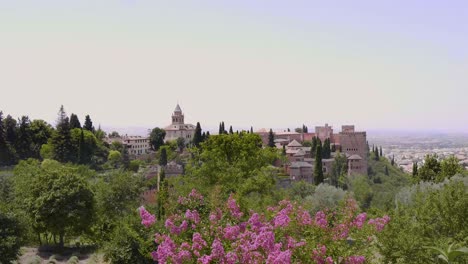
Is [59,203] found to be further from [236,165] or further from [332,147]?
[332,147]

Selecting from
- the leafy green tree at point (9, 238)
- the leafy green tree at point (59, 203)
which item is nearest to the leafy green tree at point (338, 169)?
the leafy green tree at point (59, 203)

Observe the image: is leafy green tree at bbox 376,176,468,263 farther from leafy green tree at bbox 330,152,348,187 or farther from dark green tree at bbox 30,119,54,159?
dark green tree at bbox 30,119,54,159

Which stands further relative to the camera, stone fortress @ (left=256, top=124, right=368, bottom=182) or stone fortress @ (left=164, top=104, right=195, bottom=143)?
stone fortress @ (left=164, top=104, right=195, bottom=143)

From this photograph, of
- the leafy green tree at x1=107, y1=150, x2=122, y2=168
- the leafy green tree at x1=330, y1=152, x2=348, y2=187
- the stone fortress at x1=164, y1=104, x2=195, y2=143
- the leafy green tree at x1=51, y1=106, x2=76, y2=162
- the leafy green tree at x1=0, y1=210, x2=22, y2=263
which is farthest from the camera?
the stone fortress at x1=164, y1=104, x2=195, y2=143

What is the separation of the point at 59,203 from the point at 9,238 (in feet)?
18.2

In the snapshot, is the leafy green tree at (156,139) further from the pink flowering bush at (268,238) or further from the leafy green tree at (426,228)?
the pink flowering bush at (268,238)

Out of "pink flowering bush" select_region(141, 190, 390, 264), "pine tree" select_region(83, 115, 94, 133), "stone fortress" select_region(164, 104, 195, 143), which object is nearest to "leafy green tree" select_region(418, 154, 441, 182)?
"pink flowering bush" select_region(141, 190, 390, 264)

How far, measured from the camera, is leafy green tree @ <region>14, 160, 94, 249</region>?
23641mm

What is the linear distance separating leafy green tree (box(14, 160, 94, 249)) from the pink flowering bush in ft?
49.1

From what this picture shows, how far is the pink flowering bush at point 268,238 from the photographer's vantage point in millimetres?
8031

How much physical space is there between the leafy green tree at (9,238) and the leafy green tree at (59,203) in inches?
152

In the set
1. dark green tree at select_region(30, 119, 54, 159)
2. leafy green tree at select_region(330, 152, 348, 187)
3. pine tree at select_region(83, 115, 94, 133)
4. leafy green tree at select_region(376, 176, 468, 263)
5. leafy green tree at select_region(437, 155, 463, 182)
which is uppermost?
pine tree at select_region(83, 115, 94, 133)

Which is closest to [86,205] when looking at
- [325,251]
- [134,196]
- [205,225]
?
[134,196]

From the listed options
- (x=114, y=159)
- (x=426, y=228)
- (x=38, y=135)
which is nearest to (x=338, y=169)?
(x=114, y=159)
